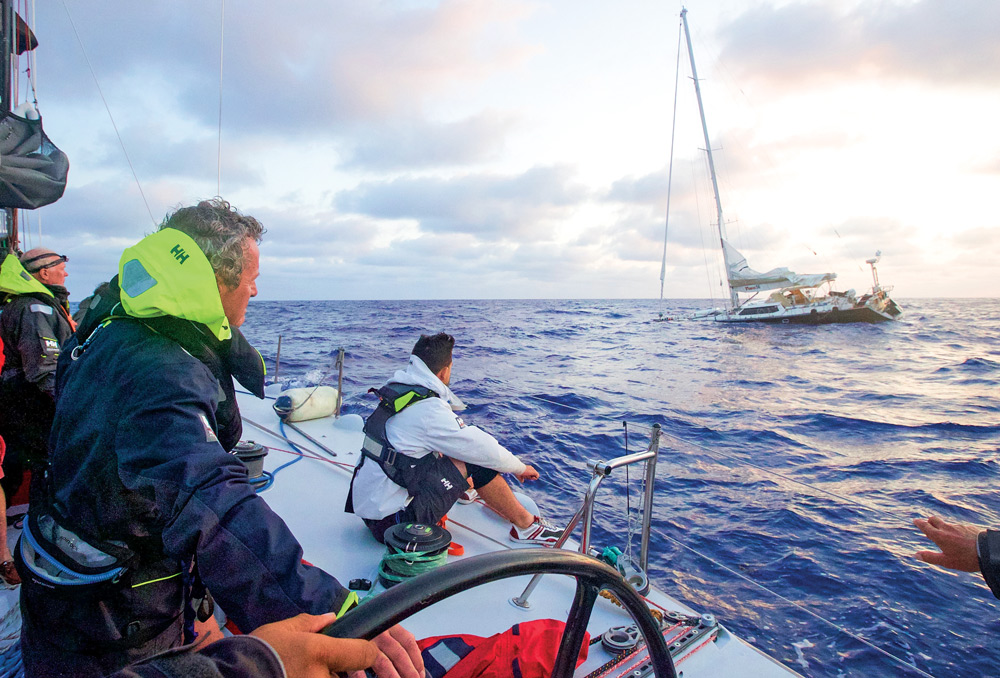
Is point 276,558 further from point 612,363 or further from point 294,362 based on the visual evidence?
point 612,363

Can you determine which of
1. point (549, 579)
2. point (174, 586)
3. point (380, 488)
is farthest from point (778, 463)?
point (174, 586)

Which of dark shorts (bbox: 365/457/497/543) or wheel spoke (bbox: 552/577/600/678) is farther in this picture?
dark shorts (bbox: 365/457/497/543)

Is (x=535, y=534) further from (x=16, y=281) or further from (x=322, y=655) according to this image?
(x=16, y=281)

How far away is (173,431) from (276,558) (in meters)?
0.30

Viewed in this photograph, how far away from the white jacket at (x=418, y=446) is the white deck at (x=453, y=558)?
26 cm

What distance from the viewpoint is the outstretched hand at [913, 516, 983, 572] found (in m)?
1.55

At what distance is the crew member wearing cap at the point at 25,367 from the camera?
2416 mm

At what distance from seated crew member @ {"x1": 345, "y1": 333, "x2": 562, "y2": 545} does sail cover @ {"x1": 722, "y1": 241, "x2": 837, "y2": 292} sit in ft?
107

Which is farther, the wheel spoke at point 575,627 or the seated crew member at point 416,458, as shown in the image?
the seated crew member at point 416,458

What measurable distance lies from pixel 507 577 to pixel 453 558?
195 centimetres

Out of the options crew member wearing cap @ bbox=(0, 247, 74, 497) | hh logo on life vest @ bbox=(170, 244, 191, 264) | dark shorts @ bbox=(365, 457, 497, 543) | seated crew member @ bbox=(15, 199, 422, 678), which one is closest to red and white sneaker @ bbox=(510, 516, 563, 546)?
dark shorts @ bbox=(365, 457, 497, 543)

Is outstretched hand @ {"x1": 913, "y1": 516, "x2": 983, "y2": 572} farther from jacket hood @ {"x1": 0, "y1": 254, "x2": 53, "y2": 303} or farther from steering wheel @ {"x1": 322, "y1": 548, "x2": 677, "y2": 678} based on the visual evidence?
jacket hood @ {"x1": 0, "y1": 254, "x2": 53, "y2": 303}

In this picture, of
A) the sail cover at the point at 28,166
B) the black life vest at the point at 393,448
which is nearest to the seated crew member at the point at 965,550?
the black life vest at the point at 393,448

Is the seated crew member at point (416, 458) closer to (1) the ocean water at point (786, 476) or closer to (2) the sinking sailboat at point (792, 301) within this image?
(1) the ocean water at point (786, 476)
